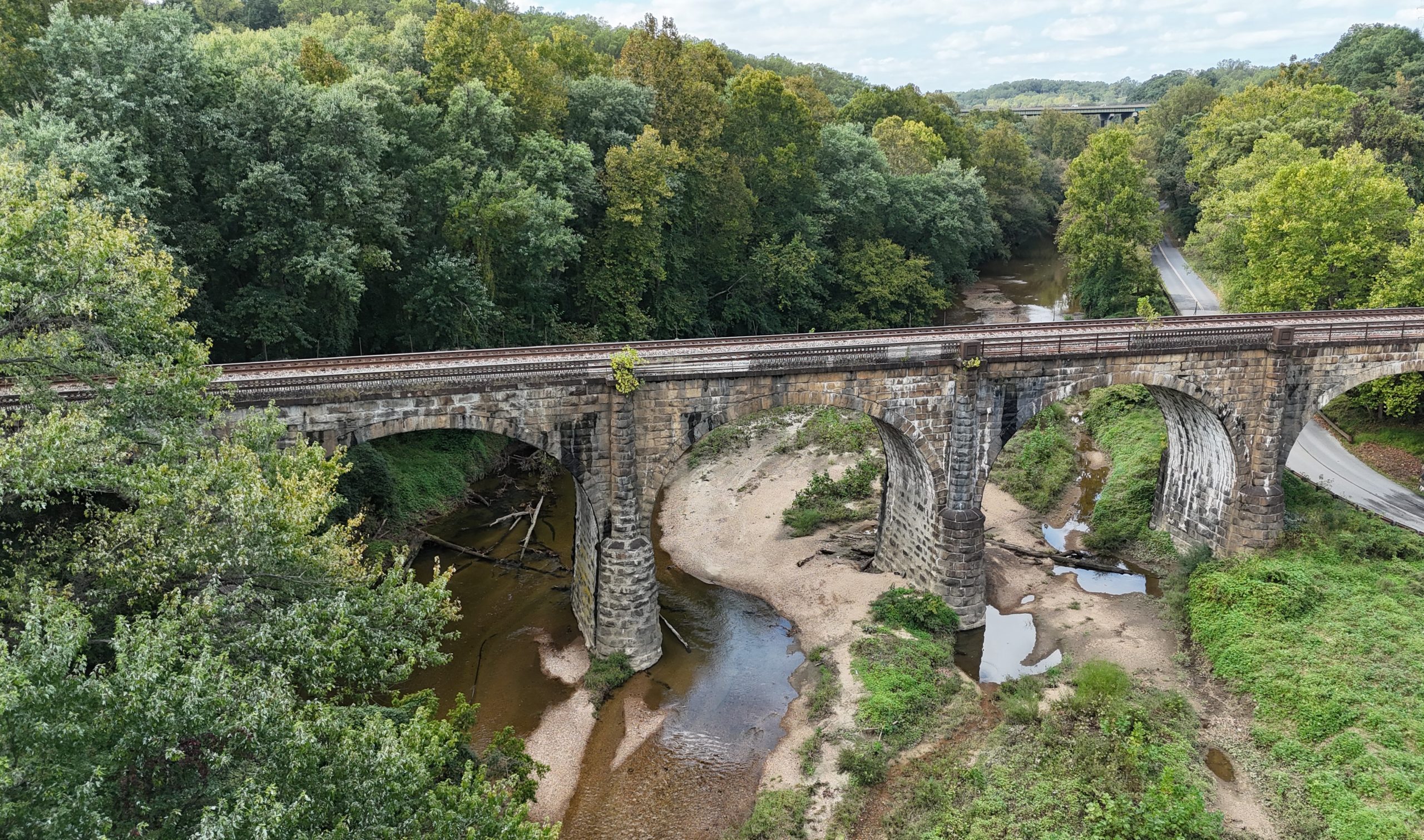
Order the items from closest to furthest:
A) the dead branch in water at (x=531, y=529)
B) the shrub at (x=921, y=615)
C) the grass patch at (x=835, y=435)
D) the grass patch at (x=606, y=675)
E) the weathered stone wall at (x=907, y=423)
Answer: the weathered stone wall at (x=907, y=423) → the grass patch at (x=606, y=675) → the shrub at (x=921, y=615) → the dead branch in water at (x=531, y=529) → the grass patch at (x=835, y=435)

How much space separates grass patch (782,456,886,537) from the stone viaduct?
4202mm

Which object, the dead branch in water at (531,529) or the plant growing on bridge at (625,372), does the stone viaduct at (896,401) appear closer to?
the plant growing on bridge at (625,372)

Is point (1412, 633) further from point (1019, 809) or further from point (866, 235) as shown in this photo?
point (866, 235)

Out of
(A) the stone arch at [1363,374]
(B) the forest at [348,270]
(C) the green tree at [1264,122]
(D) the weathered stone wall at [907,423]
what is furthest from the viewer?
(C) the green tree at [1264,122]

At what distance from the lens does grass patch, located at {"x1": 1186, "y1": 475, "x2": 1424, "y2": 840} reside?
21.6 metres

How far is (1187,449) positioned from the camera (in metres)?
35.4

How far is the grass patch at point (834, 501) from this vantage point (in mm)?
38781

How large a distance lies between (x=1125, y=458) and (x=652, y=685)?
92.2ft

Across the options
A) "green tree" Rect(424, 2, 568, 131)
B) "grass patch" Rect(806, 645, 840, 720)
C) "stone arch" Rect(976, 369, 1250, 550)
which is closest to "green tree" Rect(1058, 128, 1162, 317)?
"stone arch" Rect(976, 369, 1250, 550)

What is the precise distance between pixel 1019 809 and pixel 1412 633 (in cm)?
1532

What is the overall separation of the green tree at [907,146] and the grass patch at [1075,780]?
49006 mm

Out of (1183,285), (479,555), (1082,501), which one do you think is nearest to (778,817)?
(479,555)

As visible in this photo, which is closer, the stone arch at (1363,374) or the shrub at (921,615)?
the shrub at (921,615)

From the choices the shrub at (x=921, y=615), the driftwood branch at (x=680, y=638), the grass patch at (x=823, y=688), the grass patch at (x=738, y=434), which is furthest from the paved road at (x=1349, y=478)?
the driftwood branch at (x=680, y=638)
